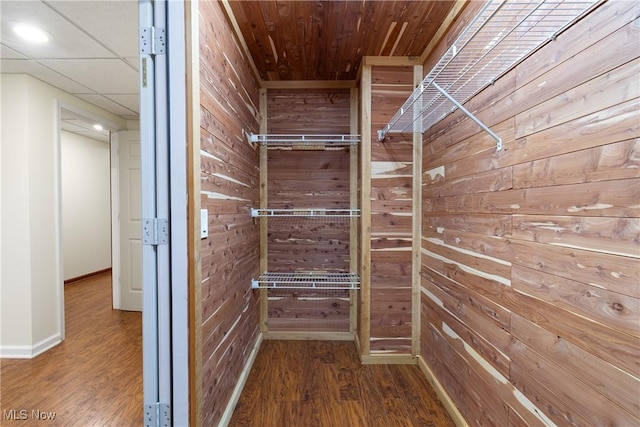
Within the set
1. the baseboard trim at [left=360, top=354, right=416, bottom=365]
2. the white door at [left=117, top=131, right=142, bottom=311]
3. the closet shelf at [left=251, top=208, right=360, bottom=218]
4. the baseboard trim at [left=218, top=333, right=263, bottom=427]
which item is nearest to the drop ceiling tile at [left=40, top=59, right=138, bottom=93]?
the white door at [left=117, top=131, right=142, bottom=311]

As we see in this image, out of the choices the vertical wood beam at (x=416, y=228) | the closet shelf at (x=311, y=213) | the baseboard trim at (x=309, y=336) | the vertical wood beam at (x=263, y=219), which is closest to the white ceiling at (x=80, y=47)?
the vertical wood beam at (x=263, y=219)

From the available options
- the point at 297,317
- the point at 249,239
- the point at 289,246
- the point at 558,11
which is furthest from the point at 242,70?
the point at 297,317

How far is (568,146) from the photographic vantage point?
0.90 m

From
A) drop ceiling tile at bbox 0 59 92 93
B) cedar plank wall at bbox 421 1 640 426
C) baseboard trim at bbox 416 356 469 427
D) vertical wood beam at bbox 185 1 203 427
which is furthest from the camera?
drop ceiling tile at bbox 0 59 92 93

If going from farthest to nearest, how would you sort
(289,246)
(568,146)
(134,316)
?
1. (134,316)
2. (289,246)
3. (568,146)

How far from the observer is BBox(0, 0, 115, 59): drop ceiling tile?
162 cm

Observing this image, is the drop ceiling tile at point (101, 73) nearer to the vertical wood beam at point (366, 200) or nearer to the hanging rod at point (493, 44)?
the vertical wood beam at point (366, 200)

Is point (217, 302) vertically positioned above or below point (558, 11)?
below

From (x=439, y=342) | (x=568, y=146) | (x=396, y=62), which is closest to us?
(x=568, y=146)

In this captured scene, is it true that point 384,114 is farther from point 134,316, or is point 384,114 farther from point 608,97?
point 134,316

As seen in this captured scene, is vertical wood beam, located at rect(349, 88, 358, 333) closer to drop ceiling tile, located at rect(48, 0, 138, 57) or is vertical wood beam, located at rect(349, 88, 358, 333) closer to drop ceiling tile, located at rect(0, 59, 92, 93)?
drop ceiling tile, located at rect(48, 0, 138, 57)

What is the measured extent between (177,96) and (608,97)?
4.74ft

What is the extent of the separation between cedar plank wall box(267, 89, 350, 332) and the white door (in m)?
1.81

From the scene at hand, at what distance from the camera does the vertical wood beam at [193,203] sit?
119 centimetres
